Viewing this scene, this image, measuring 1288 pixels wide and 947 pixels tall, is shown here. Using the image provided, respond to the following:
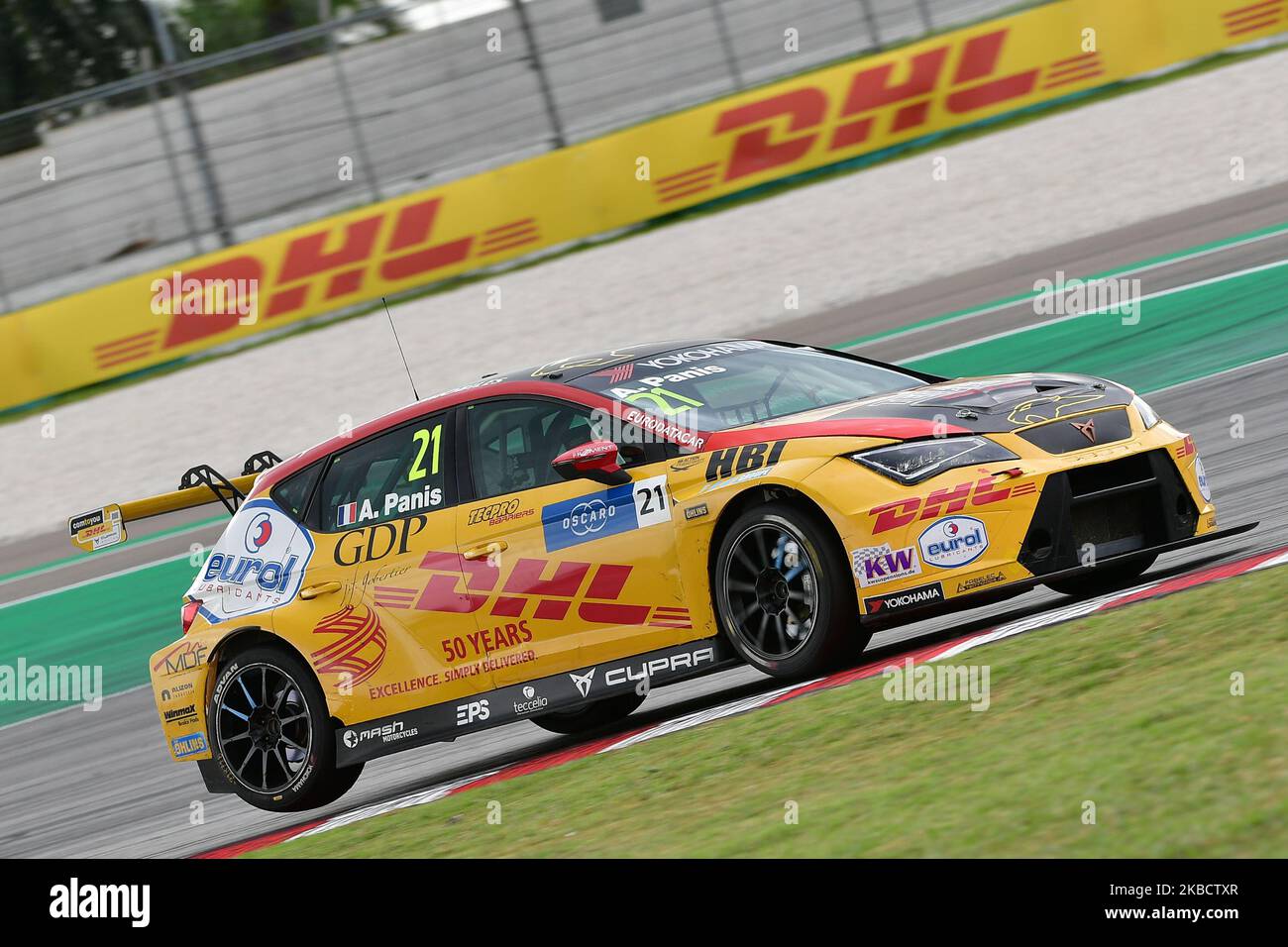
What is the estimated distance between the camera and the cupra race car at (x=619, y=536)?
22.6 ft

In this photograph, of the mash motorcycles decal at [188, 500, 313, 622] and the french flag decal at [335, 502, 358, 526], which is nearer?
the french flag decal at [335, 502, 358, 526]

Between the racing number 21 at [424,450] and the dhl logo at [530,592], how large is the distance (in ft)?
1.29

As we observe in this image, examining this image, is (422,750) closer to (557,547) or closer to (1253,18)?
(557,547)

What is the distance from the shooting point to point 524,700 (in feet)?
25.4

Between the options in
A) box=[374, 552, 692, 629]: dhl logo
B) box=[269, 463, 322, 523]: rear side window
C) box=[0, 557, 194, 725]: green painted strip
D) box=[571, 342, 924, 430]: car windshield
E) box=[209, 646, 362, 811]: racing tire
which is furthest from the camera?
box=[0, 557, 194, 725]: green painted strip

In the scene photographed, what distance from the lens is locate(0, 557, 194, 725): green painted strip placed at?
12.2 meters

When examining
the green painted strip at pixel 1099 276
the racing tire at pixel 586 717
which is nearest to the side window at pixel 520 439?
the racing tire at pixel 586 717

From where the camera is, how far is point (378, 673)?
26.6ft

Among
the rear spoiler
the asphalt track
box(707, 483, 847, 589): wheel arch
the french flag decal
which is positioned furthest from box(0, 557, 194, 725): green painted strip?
box(707, 483, 847, 589): wheel arch

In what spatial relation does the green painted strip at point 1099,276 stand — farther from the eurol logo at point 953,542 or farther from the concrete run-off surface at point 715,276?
the eurol logo at point 953,542

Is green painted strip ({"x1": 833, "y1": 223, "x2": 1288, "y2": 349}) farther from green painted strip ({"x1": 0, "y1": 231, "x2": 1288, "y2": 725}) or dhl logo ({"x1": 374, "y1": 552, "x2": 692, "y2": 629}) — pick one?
dhl logo ({"x1": 374, "y1": 552, "x2": 692, "y2": 629})

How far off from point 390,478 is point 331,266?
12.3m

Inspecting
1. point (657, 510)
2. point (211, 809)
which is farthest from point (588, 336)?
point (657, 510)
